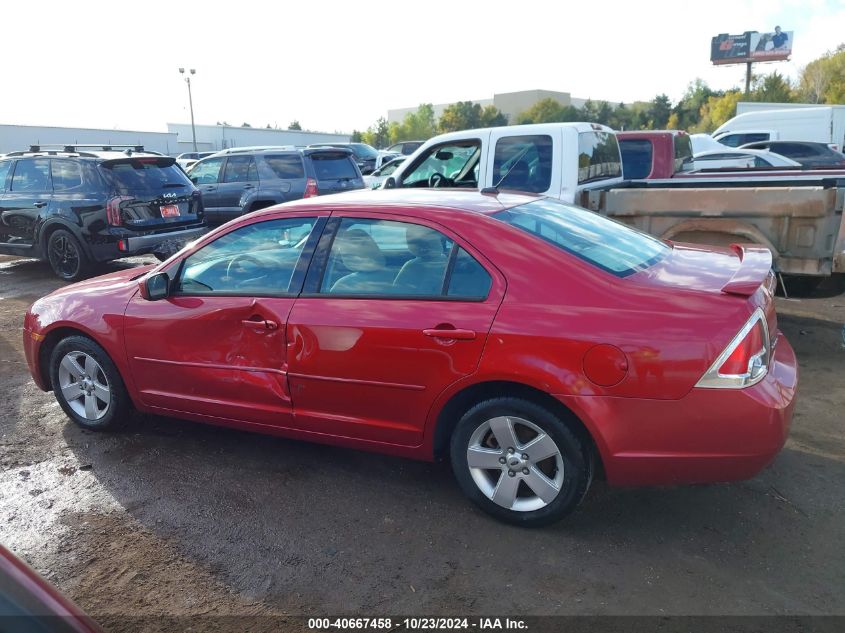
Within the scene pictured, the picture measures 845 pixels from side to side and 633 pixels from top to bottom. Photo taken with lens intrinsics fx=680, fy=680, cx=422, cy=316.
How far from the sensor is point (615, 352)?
115 inches

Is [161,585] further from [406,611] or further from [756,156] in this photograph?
[756,156]

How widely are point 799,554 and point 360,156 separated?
78.7ft

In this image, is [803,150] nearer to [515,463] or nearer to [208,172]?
[208,172]

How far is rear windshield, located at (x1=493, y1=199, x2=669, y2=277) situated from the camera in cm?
335

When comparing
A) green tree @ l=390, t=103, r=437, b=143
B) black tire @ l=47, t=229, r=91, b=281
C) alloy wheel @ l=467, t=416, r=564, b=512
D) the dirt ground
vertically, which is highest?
green tree @ l=390, t=103, r=437, b=143

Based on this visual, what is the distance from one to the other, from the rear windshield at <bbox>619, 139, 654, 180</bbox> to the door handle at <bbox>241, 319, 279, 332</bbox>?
719cm

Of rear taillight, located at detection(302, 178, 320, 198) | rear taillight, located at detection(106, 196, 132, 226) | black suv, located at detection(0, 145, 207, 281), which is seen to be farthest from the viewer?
rear taillight, located at detection(302, 178, 320, 198)

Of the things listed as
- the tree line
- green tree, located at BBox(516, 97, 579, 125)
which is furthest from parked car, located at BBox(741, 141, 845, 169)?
green tree, located at BBox(516, 97, 579, 125)

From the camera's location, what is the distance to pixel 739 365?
284 centimetres

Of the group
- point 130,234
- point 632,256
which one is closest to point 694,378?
point 632,256

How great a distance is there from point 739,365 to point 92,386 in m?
3.86

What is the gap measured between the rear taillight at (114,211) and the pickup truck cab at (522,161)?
389cm

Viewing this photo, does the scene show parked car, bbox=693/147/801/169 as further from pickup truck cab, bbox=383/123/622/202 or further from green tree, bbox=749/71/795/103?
green tree, bbox=749/71/795/103

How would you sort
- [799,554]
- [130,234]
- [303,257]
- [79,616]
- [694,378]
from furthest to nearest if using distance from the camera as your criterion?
[130,234], [303,257], [799,554], [694,378], [79,616]
